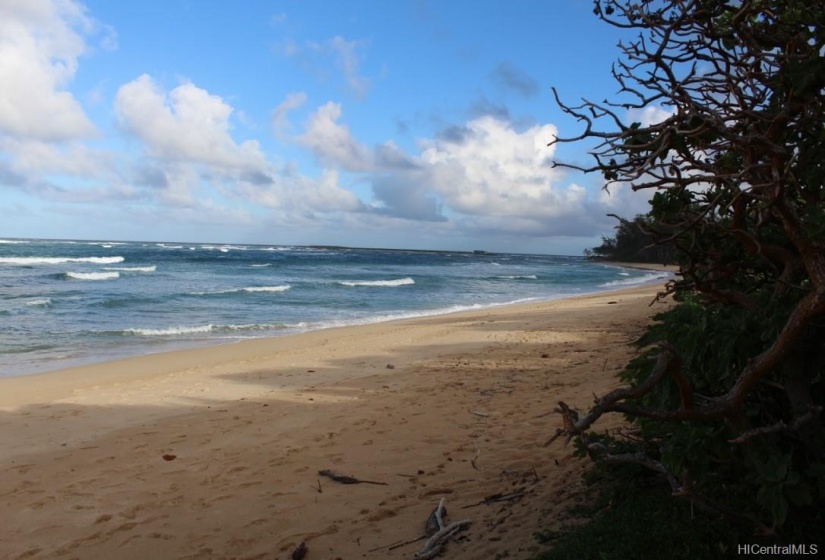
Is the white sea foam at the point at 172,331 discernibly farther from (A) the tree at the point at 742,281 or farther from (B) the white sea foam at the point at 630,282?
(B) the white sea foam at the point at 630,282

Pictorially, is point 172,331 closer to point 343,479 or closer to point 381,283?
point 343,479

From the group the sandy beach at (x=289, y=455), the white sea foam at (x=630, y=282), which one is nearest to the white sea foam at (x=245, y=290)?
the sandy beach at (x=289, y=455)

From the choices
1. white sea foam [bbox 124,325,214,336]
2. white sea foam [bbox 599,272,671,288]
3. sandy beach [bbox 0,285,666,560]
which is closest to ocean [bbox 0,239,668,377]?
white sea foam [bbox 124,325,214,336]

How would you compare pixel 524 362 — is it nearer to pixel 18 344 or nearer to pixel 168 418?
pixel 168 418

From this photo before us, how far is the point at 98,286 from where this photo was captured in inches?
1038

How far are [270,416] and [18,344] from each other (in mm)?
9148

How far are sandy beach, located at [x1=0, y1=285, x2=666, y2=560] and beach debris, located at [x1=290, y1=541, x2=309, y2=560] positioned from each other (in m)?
0.05

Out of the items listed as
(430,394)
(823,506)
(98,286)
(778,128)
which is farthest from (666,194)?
(98,286)

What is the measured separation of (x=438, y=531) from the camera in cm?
358

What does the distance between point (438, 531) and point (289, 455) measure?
84.9 inches

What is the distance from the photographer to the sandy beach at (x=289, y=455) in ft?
12.6

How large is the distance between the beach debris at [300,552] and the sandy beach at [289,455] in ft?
0.16

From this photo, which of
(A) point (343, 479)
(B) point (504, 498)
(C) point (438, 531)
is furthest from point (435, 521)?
(A) point (343, 479)

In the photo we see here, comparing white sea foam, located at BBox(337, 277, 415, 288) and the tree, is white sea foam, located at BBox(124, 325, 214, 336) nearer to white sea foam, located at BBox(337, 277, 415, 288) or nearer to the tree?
the tree
